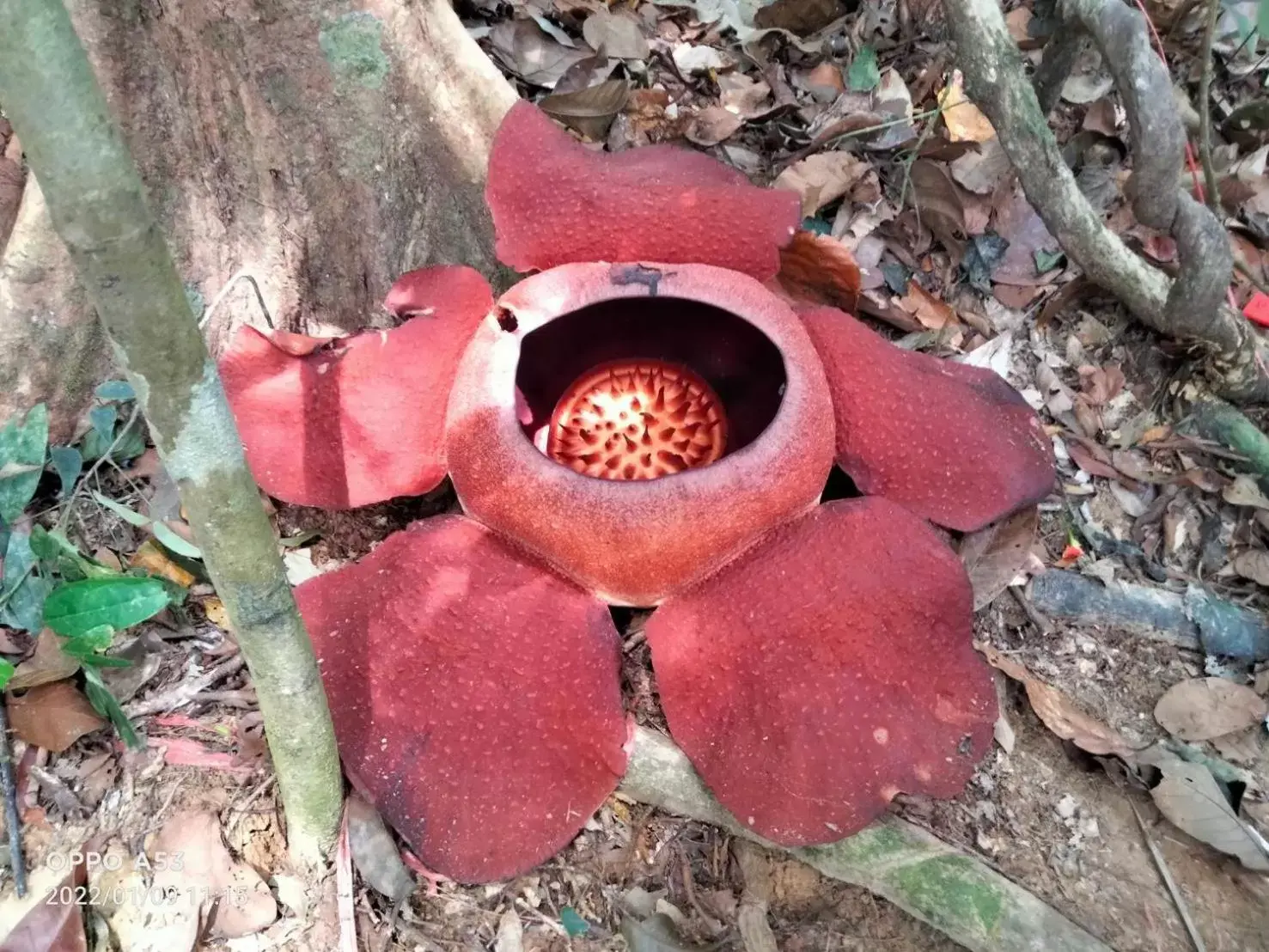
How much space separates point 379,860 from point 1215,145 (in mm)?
2713

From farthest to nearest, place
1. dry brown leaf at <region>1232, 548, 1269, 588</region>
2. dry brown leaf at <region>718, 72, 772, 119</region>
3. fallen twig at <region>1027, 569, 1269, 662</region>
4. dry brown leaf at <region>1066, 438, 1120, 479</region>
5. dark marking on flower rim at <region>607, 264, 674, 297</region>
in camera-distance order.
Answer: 1. dry brown leaf at <region>718, 72, 772, 119</region>
2. dry brown leaf at <region>1066, 438, 1120, 479</region>
3. dry brown leaf at <region>1232, 548, 1269, 588</region>
4. fallen twig at <region>1027, 569, 1269, 662</region>
5. dark marking on flower rim at <region>607, 264, 674, 297</region>

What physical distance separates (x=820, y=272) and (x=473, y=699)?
40.7 inches

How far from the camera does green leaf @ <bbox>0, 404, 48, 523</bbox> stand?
1.73 metres

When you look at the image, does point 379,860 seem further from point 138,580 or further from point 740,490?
point 740,490

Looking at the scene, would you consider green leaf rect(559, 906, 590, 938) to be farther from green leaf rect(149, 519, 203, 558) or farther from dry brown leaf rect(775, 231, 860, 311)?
dry brown leaf rect(775, 231, 860, 311)

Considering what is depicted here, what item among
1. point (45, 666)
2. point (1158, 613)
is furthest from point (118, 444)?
point (1158, 613)

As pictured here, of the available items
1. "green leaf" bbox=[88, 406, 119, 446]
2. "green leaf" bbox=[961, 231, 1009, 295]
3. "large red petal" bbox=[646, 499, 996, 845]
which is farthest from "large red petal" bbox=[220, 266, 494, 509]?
"green leaf" bbox=[961, 231, 1009, 295]

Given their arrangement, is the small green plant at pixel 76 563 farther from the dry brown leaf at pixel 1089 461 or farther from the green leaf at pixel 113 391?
the dry brown leaf at pixel 1089 461

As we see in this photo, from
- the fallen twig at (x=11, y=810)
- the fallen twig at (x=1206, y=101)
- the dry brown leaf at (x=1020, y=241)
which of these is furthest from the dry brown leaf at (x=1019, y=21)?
the fallen twig at (x=11, y=810)

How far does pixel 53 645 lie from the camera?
161 cm

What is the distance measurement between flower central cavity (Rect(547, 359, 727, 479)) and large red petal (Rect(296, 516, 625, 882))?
0.96 ft

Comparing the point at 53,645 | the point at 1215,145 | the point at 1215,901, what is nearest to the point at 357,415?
the point at 53,645

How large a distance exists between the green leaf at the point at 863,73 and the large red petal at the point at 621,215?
106cm

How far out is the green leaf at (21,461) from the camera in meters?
1.73
